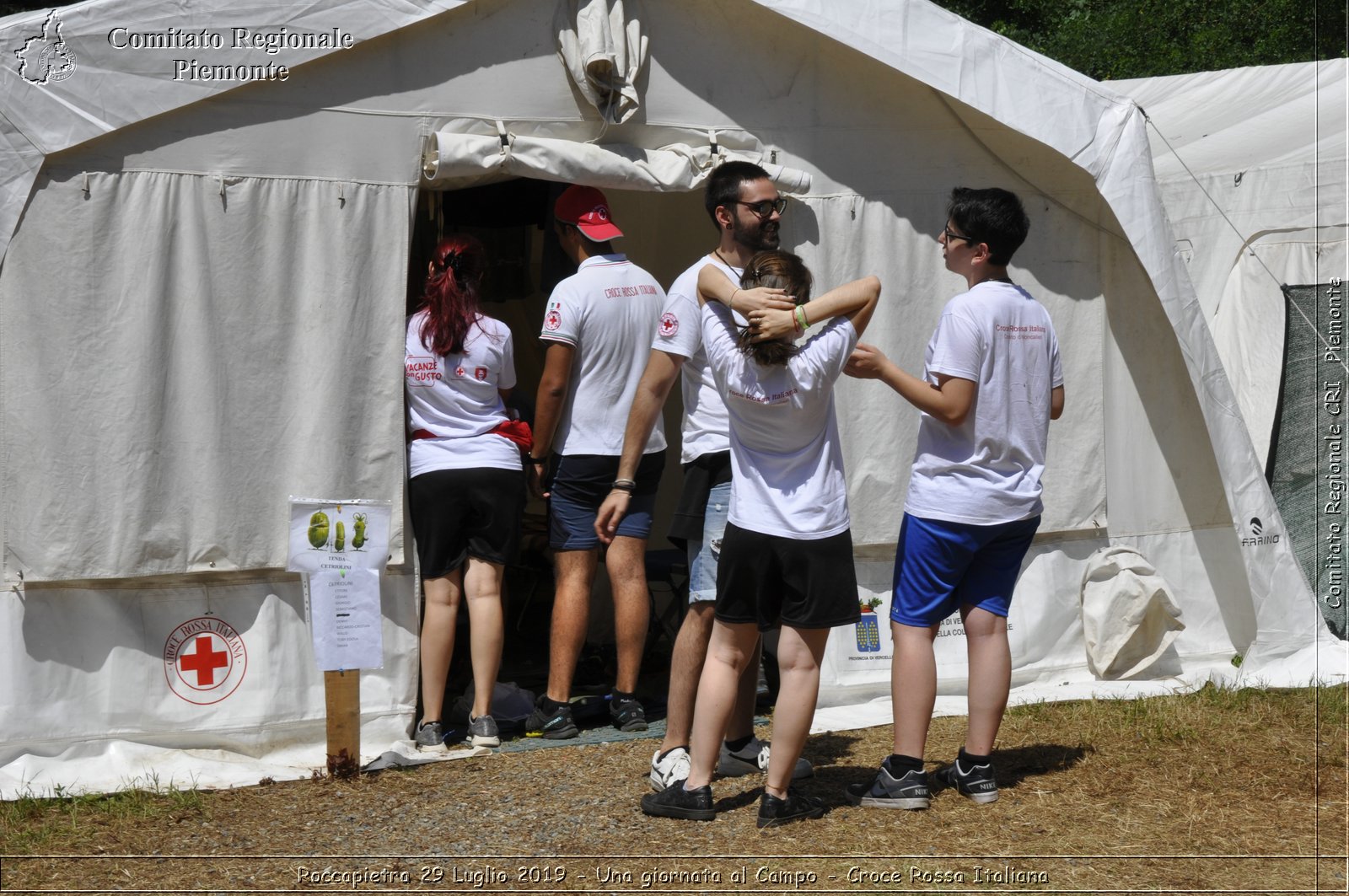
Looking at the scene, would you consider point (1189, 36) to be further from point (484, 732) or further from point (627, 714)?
point (484, 732)

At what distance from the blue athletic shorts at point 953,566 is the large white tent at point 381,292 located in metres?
1.34

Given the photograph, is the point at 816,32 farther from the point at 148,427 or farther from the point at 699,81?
the point at 148,427

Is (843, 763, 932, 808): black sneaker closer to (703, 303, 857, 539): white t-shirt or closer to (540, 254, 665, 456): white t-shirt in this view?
(703, 303, 857, 539): white t-shirt

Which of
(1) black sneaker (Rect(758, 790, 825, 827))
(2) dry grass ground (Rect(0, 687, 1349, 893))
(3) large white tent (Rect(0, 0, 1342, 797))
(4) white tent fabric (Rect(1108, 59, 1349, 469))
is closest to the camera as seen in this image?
(2) dry grass ground (Rect(0, 687, 1349, 893))

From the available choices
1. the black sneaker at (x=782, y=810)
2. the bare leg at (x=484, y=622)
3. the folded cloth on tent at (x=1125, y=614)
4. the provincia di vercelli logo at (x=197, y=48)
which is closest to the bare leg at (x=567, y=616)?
the bare leg at (x=484, y=622)

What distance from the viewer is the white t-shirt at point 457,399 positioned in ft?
15.4

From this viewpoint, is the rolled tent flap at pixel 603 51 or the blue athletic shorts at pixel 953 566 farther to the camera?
the rolled tent flap at pixel 603 51

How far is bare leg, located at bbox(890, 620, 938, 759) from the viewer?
390cm

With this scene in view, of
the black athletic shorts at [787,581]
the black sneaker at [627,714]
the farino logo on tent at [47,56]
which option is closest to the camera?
the black athletic shorts at [787,581]

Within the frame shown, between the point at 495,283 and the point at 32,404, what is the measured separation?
Result: 310cm

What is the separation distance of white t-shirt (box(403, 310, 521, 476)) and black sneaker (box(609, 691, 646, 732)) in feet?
3.17

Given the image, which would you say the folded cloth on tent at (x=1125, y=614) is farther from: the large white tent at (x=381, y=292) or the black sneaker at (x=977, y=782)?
the black sneaker at (x=977, y=782)

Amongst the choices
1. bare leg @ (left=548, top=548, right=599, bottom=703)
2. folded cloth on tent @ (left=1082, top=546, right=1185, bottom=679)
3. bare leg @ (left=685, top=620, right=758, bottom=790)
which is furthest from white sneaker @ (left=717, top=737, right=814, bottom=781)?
folded cloth on tent @ (left=1082, top=546, right=1185, bottom=679)

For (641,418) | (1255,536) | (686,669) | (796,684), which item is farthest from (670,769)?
(1255,536)
